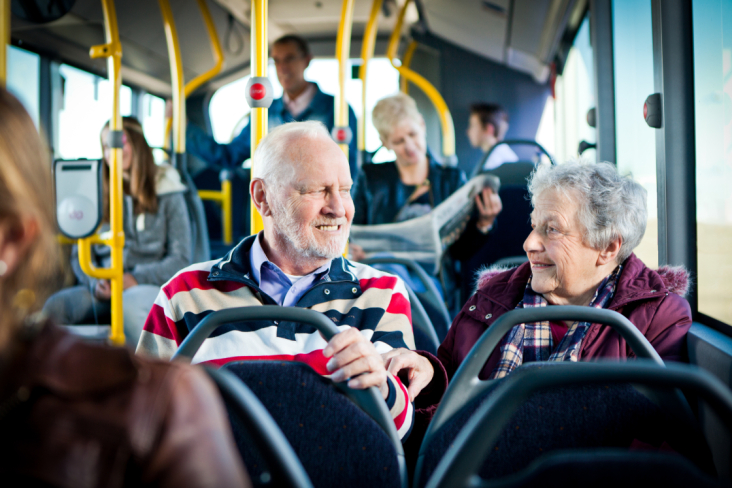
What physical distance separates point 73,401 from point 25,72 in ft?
12.2

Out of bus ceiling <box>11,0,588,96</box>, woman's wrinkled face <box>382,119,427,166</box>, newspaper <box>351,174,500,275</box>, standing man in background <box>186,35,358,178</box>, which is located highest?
bus ceiling <box>11,0,588,96</box>

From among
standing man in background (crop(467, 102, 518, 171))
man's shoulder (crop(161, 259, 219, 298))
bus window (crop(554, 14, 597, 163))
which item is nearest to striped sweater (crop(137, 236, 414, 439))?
man's shoulder (crop(161, 259, 219, 298))

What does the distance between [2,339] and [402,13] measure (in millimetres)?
3720

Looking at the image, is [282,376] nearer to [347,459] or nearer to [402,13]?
[347,459]

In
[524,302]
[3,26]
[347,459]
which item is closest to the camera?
[347,459]

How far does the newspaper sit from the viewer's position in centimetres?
283

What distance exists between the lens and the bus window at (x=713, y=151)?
1.59 m

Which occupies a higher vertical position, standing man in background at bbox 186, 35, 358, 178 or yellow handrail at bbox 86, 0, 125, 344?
standing man in background at bbox 186, 35, 358, 178

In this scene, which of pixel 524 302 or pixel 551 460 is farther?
pixel 524 302

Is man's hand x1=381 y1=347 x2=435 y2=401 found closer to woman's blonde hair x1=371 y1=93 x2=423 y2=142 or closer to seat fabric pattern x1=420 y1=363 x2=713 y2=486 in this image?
seat fabric pattern x1=420 y1=363 x2=713 y2=486

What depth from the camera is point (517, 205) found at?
3.26 metres

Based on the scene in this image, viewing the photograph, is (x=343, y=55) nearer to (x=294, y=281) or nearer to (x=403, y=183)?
(x=403, y=183)

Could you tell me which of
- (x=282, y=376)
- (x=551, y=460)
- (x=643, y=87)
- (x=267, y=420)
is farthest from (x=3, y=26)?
(x=643, y=87)

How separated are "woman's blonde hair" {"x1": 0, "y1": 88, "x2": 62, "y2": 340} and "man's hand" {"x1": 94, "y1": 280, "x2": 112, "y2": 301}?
8.37ft
